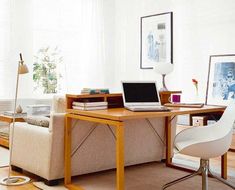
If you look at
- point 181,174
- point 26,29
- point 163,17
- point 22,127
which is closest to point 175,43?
point 163,17

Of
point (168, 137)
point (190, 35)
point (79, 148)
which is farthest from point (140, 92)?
point (190, 35)

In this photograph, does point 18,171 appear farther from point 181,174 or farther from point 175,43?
point 175,43

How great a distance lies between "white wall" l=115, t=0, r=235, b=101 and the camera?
17.5 feet

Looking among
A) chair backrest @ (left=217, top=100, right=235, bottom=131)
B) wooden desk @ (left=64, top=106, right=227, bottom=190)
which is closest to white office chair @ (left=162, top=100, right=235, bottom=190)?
chair backrest @ (left=217, top=100, right=235, bottom=131)

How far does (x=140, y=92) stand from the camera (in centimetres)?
333

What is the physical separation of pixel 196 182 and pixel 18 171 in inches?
72.8

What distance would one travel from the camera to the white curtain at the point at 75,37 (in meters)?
6.73

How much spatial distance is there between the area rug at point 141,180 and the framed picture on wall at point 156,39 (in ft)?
9.42

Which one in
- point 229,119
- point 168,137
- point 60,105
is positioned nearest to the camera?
point 229,119

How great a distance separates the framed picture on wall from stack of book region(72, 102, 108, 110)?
10.9ft

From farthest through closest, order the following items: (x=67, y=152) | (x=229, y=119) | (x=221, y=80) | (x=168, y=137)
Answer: (x=221, y=80) → (x=168, y=137) → (x=67, y=152) → (x=229, y=119)

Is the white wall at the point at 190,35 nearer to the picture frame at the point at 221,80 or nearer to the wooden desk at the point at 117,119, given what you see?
the picture frame at the point at 221,80

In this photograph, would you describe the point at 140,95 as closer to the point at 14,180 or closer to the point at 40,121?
the point at 40,121

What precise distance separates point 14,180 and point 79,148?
707 mm
